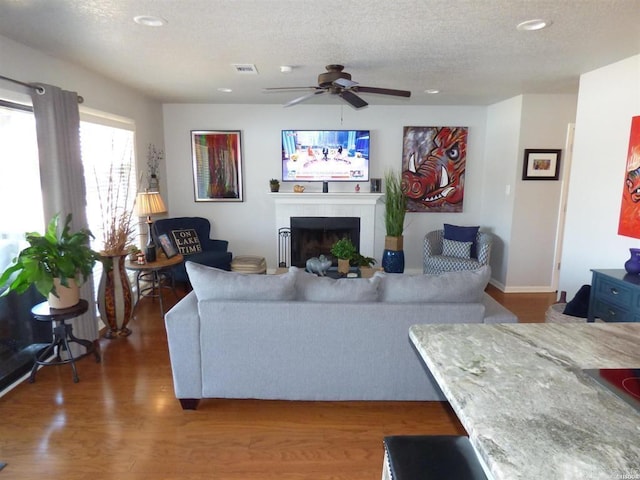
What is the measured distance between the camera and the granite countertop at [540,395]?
76cm

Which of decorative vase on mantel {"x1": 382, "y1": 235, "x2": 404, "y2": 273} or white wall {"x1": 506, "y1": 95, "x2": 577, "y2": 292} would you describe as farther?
decorative vase on mantel {"x1": 382, "y1": 235, "x2": 404, "y2": 273}

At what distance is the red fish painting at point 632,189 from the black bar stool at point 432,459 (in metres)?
2.93

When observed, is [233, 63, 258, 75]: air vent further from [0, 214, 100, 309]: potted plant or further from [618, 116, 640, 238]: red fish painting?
[618, 116, 640, 238]: red fish painting

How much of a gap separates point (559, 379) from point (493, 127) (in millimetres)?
5142

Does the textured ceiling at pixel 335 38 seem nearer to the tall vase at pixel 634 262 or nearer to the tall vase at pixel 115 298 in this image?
the tall vase at pixel 634 262

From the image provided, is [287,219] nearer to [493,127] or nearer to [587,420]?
[493,127]

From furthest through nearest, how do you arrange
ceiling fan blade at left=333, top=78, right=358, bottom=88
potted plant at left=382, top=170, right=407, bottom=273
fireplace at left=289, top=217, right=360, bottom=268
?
fireplace at left=289, top=217, right=360, bottom=268
potted plant at left=382, top=170, right=407, bottom=273
ceiling fan blade at left=333, top=78, right=358, bottom=88

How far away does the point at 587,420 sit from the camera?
88 cm

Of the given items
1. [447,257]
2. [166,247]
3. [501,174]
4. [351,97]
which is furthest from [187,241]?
[501,174]

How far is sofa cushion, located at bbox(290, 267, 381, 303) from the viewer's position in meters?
2.40

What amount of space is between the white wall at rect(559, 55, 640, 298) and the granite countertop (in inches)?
96.9

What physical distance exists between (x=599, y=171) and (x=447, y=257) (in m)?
1.96

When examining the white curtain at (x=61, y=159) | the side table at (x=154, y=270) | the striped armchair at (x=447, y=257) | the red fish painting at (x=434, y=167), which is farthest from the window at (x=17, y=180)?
the red fish painting at (x=434, y=167)

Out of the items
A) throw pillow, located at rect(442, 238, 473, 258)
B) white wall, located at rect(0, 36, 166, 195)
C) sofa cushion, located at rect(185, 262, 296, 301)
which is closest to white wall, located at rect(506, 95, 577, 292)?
throw pillow, located at rect(442, 238, 473, 258)
